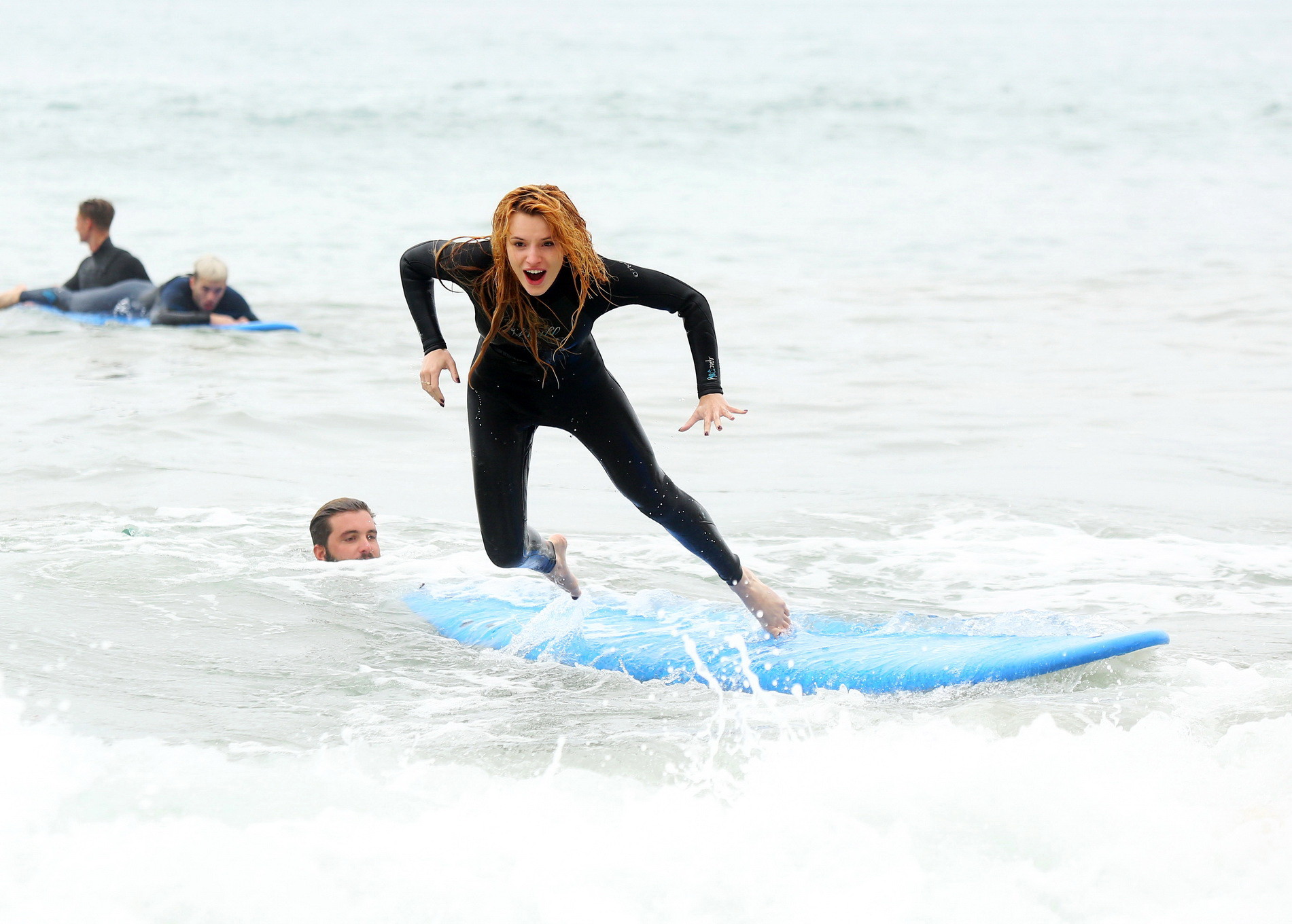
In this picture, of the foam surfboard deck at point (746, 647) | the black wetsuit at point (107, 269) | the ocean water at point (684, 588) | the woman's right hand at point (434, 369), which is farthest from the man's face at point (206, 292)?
the woman's right hand at point (434, 369)

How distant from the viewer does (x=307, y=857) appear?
12.7 feet

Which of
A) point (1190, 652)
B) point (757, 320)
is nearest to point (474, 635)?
point (1190, 652)

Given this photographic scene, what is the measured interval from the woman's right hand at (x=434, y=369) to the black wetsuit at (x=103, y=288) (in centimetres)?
1056

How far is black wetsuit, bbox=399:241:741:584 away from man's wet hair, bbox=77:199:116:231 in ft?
32.2

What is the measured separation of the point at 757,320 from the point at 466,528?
914 cm

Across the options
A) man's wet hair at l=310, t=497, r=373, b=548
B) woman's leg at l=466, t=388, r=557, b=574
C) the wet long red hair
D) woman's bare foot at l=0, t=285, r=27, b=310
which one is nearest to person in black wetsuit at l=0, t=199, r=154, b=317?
woman's bare foot at l=0, t=285, r=27, b=310

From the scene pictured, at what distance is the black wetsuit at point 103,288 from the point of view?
14.2m

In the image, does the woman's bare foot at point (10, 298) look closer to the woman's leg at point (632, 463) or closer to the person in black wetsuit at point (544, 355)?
the person in black wetsuit at point (544, 355)

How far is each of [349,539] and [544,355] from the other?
247 centimetres

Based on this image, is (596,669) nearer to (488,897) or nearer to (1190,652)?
(488,897)

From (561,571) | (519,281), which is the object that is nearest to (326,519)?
(561,571)

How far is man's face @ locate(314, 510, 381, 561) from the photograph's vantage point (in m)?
6.86

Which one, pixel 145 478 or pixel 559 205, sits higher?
pixel 559 205

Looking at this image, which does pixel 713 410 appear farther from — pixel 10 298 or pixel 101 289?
pixel 10 298
